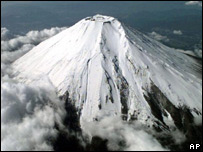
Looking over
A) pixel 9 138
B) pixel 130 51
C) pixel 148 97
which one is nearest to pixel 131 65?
pixel 130 51

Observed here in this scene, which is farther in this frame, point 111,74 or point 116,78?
point 111,74

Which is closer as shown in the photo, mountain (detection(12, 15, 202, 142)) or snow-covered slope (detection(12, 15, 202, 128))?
mountain (detection(12, 15, 202, 142))

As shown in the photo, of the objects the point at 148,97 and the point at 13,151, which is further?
the point at 148,97

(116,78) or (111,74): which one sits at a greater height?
(111,74)

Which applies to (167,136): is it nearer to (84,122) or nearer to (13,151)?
(84,122)

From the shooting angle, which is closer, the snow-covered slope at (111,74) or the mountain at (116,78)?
the mountain at (116,78)
